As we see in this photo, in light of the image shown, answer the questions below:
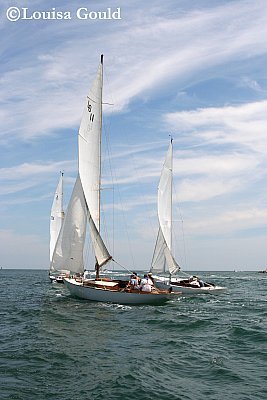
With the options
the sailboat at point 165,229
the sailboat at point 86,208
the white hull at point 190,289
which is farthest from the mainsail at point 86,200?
the sailboat at point 165,229

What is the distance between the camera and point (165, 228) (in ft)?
157

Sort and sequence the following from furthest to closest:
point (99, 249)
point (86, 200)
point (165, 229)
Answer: point (165, 229), point (86, 200), point (99, 249)

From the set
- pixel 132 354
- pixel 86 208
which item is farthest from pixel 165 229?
pixel 132 354

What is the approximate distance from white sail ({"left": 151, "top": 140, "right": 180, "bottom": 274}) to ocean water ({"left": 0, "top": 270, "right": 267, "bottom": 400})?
20.3 m

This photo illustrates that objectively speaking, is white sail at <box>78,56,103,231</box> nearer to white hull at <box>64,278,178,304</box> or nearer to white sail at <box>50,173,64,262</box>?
white hull at <box>64,278,178,304</box>

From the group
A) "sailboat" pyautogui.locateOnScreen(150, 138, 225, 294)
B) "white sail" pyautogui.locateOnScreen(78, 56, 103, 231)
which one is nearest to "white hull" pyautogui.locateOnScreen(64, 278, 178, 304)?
"white sail" pyautogui.locateOnScreen(78, 56, 103, 231)

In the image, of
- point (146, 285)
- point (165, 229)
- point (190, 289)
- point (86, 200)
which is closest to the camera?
point (146, 285)

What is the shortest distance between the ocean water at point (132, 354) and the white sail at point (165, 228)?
20.3 m

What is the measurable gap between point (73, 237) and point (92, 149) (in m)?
7.12

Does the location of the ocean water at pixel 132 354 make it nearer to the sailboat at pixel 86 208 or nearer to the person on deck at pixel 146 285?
the person on deck at pixel 146 285

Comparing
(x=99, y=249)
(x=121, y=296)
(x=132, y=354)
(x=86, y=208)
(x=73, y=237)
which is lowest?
(x=132, y=354)

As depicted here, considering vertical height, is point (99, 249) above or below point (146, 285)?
above

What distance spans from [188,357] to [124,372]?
2941mm

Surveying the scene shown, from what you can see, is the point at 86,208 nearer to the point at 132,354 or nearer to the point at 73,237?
the point at 73,237
